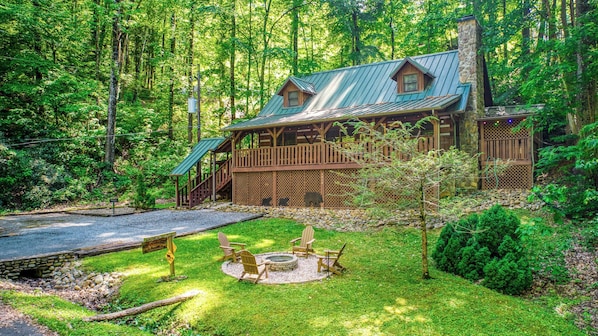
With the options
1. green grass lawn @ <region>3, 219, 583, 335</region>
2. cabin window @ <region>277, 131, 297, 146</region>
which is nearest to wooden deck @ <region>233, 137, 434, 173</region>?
cabin window @ <region>277, 131, 297, 146</region>

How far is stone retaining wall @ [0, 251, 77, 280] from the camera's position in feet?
28.1

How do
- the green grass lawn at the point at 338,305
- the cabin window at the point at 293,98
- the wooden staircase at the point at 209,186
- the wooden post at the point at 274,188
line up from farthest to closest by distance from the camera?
the cabin window at the point at 293,98 < the wooden staircase at the point at 209,186 < the wooden post at the point at 274,188 < the green grass lawn at the point at 338,305

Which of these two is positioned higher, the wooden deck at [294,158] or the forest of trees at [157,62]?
Answer: the forest of trees at [157,62]

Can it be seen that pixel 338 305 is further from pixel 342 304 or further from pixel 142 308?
pixel 142 308

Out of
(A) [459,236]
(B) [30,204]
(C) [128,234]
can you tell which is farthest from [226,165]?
(A) [459,236]

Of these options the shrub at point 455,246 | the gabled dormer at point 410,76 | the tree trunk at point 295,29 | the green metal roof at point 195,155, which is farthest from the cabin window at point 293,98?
the shrub at point 455,246

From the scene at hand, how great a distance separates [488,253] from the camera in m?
7.58

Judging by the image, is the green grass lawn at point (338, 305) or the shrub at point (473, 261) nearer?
the green grass lawn at point (338, 305)

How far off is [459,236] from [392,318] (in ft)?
11.0

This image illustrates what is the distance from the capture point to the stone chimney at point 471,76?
15625 millimetres

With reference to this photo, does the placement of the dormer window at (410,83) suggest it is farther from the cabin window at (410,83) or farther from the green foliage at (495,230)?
the green foliage at (495,230)

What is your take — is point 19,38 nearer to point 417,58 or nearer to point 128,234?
point 128,234

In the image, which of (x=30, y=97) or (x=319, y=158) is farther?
(x=30, y=97)

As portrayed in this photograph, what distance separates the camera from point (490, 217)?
7875 mm
